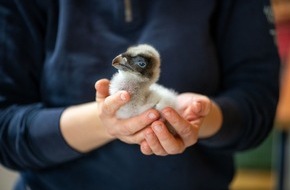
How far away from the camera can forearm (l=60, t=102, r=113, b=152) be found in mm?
543

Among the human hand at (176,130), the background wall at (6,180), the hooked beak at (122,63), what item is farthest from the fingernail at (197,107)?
the background wall at (6,180)

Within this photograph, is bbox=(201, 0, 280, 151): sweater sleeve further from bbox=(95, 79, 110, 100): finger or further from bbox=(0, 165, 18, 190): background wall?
bbox=(0, 165, 18, 190): background wall

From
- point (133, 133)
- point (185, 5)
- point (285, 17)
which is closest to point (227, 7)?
point (185, 5)

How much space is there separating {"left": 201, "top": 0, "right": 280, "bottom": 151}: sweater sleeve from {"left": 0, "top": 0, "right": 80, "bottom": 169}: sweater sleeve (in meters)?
0.24

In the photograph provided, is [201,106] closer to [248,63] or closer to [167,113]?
[167,113]

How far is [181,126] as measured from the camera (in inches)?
17.4

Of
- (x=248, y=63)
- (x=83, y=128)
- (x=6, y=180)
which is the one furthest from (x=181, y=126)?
(x=6, y=180)

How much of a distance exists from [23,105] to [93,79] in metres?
0.11

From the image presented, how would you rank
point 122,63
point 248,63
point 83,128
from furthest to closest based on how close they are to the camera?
point 248,63 → point 83,128 → point 122,63

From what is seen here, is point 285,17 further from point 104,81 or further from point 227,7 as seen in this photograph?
point 104,81

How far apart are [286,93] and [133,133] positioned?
108 centimetres

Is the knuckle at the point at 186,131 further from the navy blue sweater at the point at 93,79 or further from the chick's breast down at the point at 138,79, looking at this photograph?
the navy blue sweater at the point at 93,79

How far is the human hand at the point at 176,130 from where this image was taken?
0.43 metres

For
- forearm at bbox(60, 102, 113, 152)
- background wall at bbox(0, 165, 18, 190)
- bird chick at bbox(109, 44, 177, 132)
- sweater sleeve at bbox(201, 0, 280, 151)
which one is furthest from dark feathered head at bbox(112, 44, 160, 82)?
Answer: background wall at bbox(0, 165, 18, 190)
